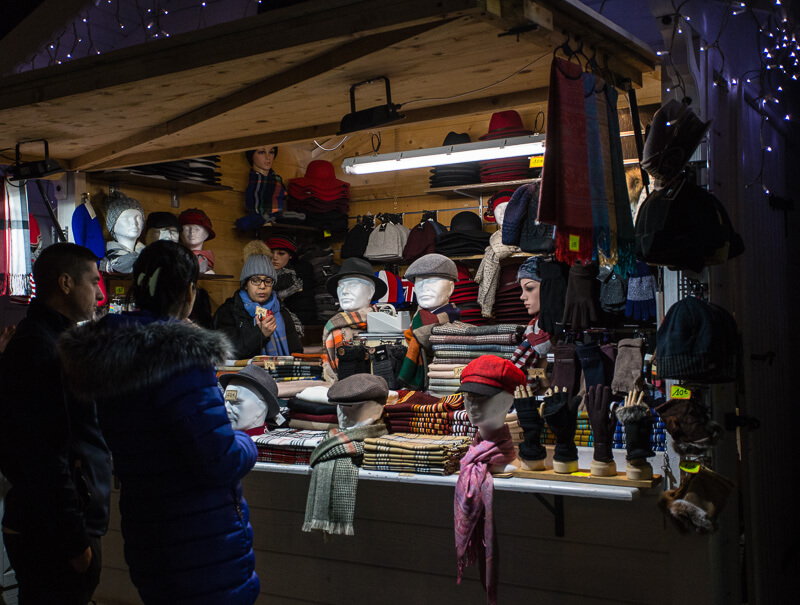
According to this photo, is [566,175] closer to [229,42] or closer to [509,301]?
[229,42]

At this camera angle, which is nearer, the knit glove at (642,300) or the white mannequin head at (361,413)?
the white mannequin head at (361,413)

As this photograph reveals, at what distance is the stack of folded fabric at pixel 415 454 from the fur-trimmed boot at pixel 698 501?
0.81m

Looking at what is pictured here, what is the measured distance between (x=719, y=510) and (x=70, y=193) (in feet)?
13.7

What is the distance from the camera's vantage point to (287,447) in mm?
3436

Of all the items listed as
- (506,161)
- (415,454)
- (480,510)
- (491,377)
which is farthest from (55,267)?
(506,161)

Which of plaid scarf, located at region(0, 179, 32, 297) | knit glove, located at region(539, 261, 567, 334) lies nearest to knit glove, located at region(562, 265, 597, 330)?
knit glove, located at region(539, 261, 567, 334)

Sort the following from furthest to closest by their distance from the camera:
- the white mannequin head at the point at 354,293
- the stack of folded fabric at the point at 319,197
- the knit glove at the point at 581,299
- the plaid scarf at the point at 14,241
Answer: the stack of folded fabric at the point at 319,197 → the white mannequin head at the point at 354,293 → the plaid scarf at the point at 14,241 → the knit glove at the point at 581,299

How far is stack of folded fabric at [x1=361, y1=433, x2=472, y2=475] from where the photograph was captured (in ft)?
9.98

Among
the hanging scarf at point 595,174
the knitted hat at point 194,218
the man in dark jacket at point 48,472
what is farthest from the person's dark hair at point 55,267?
the knitted hat at point 194,218

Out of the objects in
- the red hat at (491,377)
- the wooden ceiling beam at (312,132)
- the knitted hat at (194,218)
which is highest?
the wooden ceiling beam at (312,132)

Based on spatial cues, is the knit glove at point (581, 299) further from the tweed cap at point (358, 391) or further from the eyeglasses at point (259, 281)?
the eyeglasses at point (259, 281)

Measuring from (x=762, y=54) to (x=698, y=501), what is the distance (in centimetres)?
262

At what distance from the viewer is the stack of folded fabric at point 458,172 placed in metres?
6.57

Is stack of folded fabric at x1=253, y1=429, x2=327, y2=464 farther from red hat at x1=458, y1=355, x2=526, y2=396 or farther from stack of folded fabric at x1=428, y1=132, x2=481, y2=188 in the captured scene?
stack of folded fabric at x1=428, y1=132, x2=481, y2=188
